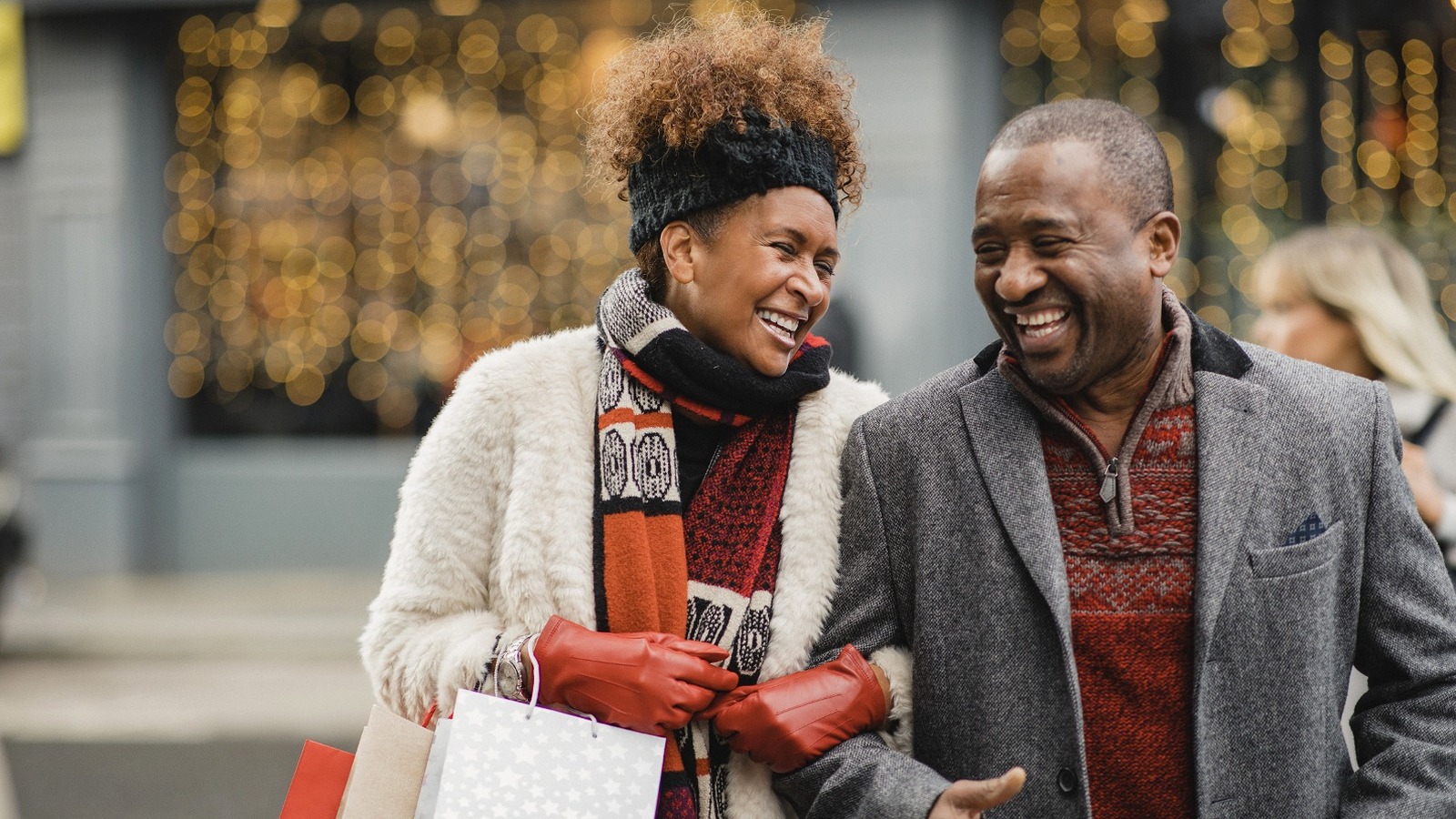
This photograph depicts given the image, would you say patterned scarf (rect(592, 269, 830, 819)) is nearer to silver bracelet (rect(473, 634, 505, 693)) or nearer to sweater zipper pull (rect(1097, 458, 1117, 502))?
silver bracelet (rect(473, 634, 505, 693))

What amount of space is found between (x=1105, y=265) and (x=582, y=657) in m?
1.05

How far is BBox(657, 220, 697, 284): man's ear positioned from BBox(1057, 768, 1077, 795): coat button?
1.10m

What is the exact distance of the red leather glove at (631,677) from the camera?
2020 millimetres

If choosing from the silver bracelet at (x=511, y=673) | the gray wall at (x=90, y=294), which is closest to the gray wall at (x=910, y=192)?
the gray wall at (x=90, y=294)

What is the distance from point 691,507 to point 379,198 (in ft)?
27.7

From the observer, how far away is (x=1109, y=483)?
2037mm

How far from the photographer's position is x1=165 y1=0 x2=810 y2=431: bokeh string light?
32.2 feet

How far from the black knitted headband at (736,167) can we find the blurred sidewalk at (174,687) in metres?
3.40

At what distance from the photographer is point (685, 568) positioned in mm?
2209

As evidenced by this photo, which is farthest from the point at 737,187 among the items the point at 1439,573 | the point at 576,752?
the point at 1439,573

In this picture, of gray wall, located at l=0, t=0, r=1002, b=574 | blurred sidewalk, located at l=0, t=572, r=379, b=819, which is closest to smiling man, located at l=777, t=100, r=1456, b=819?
blurred sidewalk, located at l=0, t=572, r=379, b=819

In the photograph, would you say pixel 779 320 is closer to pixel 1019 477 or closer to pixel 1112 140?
pixel 1019 477

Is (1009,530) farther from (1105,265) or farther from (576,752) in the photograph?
(576,752)

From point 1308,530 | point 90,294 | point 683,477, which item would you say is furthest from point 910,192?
point 1308,530
